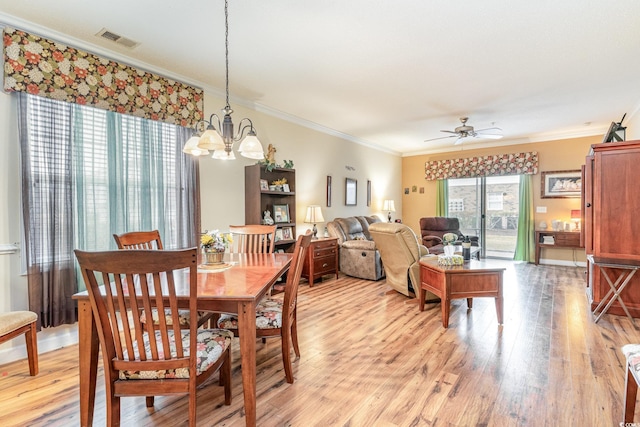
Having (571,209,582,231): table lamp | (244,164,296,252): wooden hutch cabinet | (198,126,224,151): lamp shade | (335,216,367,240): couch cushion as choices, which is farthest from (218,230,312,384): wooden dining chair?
(571,209,582,231): table lamp

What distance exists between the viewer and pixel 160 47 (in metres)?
2.87

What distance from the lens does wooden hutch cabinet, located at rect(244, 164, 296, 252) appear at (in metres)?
4.16

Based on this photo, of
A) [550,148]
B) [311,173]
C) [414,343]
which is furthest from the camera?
[550,148]

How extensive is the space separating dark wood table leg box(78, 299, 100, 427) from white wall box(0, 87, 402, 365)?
1503mm

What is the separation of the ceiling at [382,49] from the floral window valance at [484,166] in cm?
182

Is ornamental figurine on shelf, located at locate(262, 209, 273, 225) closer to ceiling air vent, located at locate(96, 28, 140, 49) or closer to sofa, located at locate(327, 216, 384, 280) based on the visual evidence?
sofa, located at locate(327, 216, 384, 280)

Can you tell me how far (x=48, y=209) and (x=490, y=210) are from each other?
769 centimetres

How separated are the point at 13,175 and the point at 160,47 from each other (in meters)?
1.61

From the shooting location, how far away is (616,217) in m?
3.37

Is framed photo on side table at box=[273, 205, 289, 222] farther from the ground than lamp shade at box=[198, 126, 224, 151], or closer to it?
closer to it

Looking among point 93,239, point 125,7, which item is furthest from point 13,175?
point 125,7

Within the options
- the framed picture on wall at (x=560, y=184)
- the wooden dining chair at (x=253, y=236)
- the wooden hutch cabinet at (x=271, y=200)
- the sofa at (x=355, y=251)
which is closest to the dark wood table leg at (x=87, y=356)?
the wooden dining chair at (x=253, y=236)

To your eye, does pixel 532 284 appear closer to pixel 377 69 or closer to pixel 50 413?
pixel 377 69

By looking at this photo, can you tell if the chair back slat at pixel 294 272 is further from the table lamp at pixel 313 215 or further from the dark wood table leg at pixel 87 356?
the table lamp at pixel 313 215
